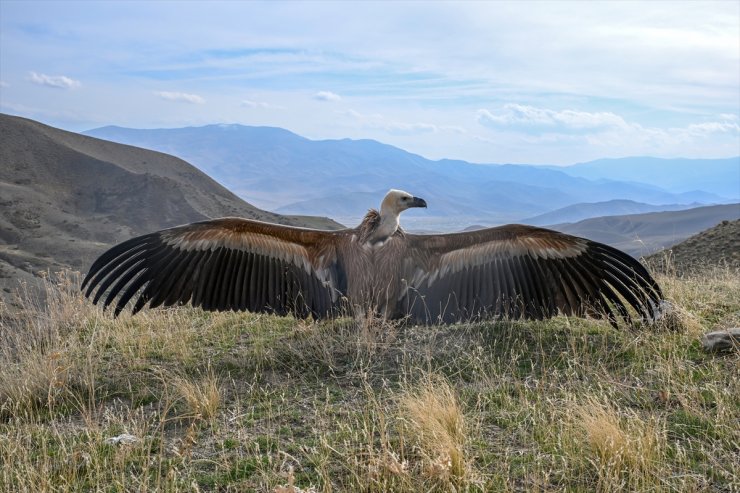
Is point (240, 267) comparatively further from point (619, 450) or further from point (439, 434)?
point (619, 450)

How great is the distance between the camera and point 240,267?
6.91m

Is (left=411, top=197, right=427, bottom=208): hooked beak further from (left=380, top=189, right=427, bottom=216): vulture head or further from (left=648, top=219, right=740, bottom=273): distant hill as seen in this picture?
(left=648, top=219, right=740, bottom=273): distant hill

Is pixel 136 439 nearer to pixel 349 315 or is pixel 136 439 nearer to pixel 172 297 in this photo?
pixel 172 297

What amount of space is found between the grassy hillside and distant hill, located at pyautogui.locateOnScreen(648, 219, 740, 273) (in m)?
6.35

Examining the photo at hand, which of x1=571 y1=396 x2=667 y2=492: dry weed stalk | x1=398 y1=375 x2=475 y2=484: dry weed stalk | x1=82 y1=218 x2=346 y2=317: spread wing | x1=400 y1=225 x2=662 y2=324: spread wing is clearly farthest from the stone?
x1=82 y1=218 x2=346 y2=317: spread wing

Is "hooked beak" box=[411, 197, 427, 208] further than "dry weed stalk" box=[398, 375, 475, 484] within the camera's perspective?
Yes

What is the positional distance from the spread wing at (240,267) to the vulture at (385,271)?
11 millimetres

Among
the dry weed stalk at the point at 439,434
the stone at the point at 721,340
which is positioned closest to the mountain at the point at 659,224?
the stone at the point at 721,340

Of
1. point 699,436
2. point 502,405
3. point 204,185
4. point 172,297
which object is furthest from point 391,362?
point 204,185

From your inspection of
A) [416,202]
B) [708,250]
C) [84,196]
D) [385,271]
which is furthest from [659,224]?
[385,271]

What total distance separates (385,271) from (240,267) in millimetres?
1536

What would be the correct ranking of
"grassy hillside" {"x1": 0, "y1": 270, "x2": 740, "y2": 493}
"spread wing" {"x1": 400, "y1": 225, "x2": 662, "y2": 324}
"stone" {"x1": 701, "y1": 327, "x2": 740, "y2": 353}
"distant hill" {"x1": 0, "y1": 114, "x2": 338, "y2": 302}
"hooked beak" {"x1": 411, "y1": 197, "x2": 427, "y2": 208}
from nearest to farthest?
"grassy hillside" {"x1": 0, "y1": 270, "x2": 740, "y2": 493} → "stone" {"x1": 701, "y1": 327, "x2": 740, "y2": 353} → "spread wing" {"x1": 400, "y1": 225, "x2": 662, "y2": 324} → "hooked beak" {"x1": 411, "y1": 197, "x2": 427, "y2": 208} → "distant hill" {"x1": 0, "y1": 114, "x2": 338, "y2": 302}

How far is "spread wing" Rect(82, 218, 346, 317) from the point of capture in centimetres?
669

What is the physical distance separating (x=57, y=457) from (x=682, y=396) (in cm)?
461
